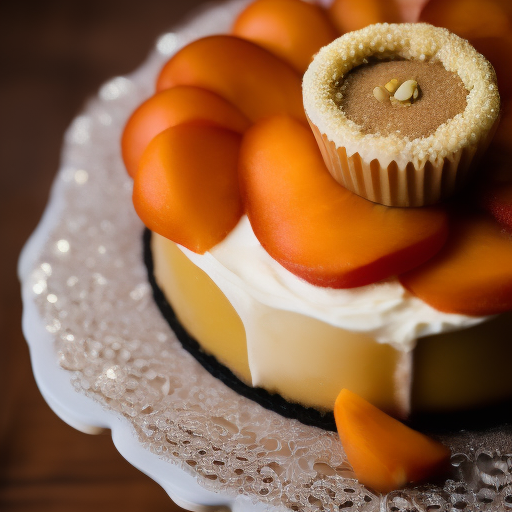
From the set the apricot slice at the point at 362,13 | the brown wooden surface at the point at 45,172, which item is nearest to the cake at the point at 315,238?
the apricot slice at the point at 362,13

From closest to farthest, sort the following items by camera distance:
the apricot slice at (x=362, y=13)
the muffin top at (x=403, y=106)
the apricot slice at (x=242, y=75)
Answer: the muffin top at (x=403, y=106)
the apricot slice at (x=242, y=75)
the apricot slice at (x=362, y=13)

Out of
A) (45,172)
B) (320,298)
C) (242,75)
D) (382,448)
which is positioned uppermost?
(242,75)

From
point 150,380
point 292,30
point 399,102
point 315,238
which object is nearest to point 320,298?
point 315,238

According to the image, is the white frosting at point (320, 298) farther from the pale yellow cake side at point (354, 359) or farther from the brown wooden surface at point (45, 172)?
the brown wooden surface at point (45, 172)

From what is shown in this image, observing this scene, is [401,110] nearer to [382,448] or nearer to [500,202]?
[500,202]

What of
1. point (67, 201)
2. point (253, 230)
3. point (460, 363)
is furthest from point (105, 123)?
point (460, 363)

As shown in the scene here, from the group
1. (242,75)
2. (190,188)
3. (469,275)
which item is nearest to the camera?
(469,275)
